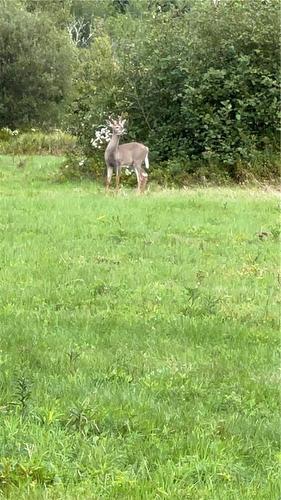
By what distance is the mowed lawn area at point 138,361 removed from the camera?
3740 millimetres

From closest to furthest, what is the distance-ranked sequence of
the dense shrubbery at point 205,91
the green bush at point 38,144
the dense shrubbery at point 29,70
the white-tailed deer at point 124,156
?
the white-tailed deer at point 124,156, the dense shrubbery at point 205,91, the green bush at point 38,144, the dense shrubbery at point 29,70

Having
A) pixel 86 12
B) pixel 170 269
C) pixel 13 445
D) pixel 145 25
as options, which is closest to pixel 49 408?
pixel 13 445

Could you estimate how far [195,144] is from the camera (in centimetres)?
1969

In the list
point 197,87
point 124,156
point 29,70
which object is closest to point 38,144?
point 29,70

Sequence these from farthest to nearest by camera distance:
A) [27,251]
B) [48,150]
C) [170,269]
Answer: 1. [48,150]
2. [27,251]
3. [170,269]

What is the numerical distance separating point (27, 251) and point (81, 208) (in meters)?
3.48

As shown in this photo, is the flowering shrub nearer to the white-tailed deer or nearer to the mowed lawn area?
the white-tailed deer

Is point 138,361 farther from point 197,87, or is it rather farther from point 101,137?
point 101,137

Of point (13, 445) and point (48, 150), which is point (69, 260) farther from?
point (48, 150)

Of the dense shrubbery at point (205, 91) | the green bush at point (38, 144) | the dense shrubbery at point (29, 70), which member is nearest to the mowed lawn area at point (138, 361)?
the dense shrubbery at point (205, 91)

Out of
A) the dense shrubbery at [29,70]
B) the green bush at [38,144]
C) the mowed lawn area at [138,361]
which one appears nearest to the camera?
the mowed lawn area at [138,361]

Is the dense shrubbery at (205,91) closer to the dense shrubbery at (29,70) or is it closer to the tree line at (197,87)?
the tree line at (197,87)

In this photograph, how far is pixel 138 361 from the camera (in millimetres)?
5426

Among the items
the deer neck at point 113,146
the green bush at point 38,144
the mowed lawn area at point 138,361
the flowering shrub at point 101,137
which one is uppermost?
the mowed lawn area at point 138,361
